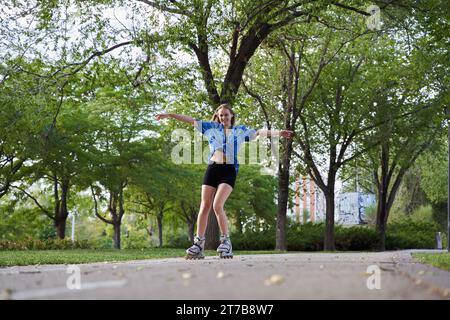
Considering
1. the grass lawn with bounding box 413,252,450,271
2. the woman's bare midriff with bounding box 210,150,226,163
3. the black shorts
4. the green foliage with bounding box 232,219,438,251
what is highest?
the woman's bare midriff with bounding box 210,150,226,163

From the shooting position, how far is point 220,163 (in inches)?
376

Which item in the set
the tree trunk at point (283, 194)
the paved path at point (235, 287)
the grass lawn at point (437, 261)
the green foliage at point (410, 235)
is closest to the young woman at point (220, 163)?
the grass lawn at point (437, 261)

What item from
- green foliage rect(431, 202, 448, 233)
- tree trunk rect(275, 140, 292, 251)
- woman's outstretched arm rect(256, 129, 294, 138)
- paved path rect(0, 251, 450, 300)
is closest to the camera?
paved path rect(0, 251, 450, 300)

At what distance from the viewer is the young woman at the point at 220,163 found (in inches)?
376

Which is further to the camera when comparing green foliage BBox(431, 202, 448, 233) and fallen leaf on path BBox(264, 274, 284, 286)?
green foliage BBox(431, 202, 448, 233)

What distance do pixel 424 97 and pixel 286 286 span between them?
25451 mm

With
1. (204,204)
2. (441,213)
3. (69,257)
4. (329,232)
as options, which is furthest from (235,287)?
(441,213)

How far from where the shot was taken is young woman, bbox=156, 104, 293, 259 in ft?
31.4

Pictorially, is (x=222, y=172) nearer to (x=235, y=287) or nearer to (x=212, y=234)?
(x=235, y=287)

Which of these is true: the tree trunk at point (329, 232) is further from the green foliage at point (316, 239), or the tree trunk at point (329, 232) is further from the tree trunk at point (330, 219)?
the green foliage at point (316, 239)

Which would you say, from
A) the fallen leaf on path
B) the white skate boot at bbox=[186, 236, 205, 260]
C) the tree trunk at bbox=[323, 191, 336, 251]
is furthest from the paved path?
the tree trunk at bbox=[323, 191, 336, 251]

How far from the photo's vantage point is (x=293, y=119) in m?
25.2

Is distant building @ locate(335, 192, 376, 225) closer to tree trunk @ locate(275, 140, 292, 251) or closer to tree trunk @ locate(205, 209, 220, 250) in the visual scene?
tree trunk @ locate(275, 140, 292, 251)

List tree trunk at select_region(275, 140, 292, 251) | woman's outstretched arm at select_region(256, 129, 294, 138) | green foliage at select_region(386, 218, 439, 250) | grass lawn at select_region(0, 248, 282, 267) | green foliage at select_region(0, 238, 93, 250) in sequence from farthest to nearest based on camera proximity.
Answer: green foliage at select_region(386, 218, 439, 250), tree trunk at select_region(275, 140, 292, 251), green foliage at select_region(0, 238, 93, 250), grass lawn at select_region(0, 248, 282, 267), woman's outstretched arm at select_region(256, 129, 294, 138)
